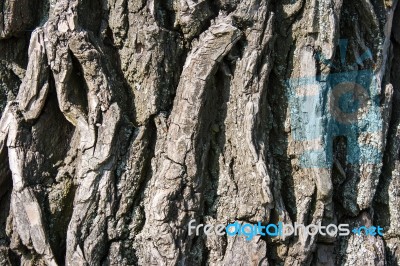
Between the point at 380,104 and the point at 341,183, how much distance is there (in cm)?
38

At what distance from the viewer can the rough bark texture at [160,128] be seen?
1.92 m

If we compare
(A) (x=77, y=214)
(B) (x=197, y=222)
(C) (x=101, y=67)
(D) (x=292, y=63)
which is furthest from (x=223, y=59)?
(A) (x=77, y=214)

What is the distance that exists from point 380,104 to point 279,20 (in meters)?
0.58

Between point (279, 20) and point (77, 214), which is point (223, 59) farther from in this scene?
point (77, 214)

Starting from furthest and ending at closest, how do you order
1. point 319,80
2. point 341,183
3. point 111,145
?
1. point 341,183
2. point 319,80
3. point 111,145

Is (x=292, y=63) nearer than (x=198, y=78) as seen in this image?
No

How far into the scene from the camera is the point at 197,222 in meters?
1.98

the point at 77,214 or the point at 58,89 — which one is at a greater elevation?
the point at 58,89

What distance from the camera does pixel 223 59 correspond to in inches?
77.4

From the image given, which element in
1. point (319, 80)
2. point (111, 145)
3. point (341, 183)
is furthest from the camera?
point (341, 183)

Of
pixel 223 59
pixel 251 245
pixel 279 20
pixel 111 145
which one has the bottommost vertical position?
pixel 251 245

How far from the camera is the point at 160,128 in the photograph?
1975 millimetres

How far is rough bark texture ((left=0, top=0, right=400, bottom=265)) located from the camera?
192 cm

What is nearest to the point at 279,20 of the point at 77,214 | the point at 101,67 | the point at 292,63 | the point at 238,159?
the point at 292,63
